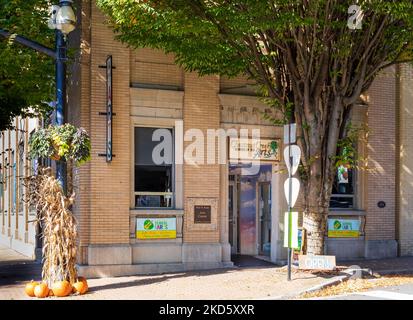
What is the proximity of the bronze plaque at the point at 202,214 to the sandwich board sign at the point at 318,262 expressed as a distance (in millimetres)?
3291

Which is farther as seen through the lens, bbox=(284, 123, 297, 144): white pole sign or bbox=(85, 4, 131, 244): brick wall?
bbox=(85, 4, 131, 244): brick wall

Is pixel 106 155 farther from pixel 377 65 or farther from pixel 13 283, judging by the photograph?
pixel 377 65

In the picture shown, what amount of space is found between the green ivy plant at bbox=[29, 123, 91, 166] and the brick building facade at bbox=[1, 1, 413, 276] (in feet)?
9.20

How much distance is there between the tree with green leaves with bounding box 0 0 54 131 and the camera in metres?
14.7

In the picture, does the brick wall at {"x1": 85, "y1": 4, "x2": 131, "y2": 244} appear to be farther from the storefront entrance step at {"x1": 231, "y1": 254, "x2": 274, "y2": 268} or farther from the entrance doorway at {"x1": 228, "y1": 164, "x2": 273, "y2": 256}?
the entrance doorway at {"x1": 228, "y1": 164, "x2": 273, "y2": 256}

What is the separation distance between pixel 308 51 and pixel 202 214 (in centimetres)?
494

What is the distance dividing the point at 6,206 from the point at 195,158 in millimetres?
18267

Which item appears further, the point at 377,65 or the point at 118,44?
the point at 118,44

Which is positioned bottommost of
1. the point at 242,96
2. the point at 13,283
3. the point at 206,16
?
the point at 13,283

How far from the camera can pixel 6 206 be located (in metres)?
31.0

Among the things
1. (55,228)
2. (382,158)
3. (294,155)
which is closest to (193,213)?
(294,155)

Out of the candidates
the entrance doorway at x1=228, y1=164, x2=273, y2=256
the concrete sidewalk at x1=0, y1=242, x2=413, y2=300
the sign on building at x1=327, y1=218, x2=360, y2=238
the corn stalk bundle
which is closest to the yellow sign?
the concrete sidewalk at x1=0, y1=242, x2=413, y2=300

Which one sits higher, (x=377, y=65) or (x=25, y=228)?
(x=377, y=65)
